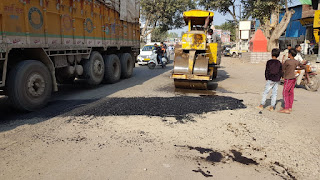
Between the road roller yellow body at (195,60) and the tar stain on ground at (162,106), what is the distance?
145cm

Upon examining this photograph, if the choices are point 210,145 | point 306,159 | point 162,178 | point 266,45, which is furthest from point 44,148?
point 266,45

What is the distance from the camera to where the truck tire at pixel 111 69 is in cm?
1012

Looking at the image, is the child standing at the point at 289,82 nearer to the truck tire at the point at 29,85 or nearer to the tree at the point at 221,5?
the truck tire at the point at 29,85

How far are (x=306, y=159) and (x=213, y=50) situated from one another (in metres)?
5.94

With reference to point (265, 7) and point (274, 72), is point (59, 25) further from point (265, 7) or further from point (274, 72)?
point (265, 7)

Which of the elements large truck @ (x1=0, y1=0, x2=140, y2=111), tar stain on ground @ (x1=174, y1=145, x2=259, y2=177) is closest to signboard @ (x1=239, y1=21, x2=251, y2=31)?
large truck @ (x1=0, y1=0, x2=140, y2=111)

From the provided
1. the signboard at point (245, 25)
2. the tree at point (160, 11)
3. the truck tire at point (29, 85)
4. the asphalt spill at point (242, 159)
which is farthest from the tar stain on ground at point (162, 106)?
the tree at point (160, 11)

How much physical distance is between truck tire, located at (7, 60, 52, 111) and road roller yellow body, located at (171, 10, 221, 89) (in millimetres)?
4009

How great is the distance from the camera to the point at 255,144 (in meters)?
4.12

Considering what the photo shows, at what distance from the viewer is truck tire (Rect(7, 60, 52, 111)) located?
17.7 feet

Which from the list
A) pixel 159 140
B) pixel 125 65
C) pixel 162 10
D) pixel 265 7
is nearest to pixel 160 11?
pixel 162 10

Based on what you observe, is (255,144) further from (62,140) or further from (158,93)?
(158,93)

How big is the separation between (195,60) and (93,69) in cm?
363

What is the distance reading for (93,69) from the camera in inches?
354
